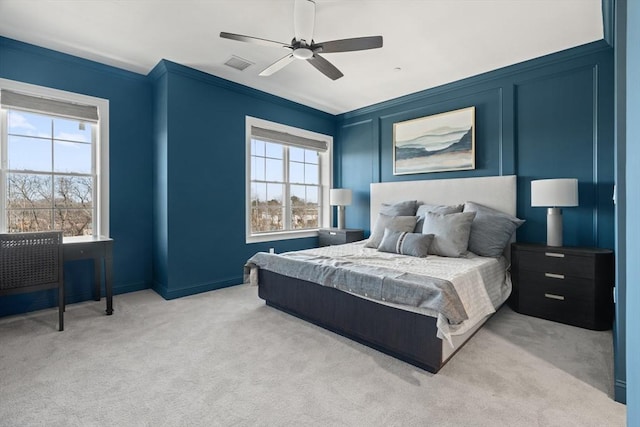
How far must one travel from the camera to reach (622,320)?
1.72 metres

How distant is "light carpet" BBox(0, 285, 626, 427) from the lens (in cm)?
164

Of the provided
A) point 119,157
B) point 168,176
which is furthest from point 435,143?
point 119,157

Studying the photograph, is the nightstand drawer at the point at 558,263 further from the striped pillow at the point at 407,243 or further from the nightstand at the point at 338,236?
the nightstand at the point at 338,236

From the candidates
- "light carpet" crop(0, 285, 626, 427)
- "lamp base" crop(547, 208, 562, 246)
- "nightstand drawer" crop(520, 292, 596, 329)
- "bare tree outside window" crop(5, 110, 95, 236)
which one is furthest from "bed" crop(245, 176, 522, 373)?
"bare tree outside window" crop(5, 110, 95, 236)

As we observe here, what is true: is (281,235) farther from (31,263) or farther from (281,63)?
(31,263)

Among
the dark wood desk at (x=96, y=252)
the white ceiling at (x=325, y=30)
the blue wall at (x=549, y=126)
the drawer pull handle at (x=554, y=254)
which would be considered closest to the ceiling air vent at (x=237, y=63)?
the white ceiling at (x=325, y=30)

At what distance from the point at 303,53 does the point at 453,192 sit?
261cm

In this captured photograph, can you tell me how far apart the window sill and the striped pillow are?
1840 mm

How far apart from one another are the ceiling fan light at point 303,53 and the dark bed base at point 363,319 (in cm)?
198

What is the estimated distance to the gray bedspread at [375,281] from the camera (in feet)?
6.62

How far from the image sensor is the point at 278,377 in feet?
6.57

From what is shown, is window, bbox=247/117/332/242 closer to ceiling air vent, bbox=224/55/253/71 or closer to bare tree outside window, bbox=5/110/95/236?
ceiling air vent, bbox=224/55/253/71

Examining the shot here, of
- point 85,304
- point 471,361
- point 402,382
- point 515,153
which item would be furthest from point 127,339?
point 515,153

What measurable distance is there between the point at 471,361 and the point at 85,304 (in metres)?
3.87
